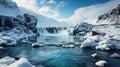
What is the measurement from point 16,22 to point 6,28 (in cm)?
936

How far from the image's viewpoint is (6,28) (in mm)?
61875

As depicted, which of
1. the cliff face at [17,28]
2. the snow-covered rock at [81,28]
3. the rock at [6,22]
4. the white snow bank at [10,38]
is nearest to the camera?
the white snow bank at [10,38]

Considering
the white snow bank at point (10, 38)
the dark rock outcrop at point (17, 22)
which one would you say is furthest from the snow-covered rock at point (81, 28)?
the white snow bank at point (10, 38)

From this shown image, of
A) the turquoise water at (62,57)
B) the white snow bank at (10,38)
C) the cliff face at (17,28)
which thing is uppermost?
the cliff face at (17,28)

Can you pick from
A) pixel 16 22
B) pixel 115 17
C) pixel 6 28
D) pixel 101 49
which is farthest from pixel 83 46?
pixel 115 17

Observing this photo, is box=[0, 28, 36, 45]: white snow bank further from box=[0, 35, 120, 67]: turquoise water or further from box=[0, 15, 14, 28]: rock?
box=[0, 35, 120, 67]: turquoise water

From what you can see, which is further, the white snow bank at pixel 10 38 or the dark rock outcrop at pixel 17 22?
the dark rock outcrop at pixel 17 22

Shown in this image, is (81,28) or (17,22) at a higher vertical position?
(17,22)

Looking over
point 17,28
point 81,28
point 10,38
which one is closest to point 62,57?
point 10,38

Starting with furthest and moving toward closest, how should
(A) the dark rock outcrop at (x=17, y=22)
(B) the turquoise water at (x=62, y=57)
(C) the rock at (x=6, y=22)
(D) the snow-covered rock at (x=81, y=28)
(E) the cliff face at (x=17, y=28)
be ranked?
(D) the snow-covered rock at (x=81, y=28) < (A) the dark rock outcrop at (x=17, y=22) < (C) the rock at (x=6, y=22) < (E) the cliff face at (x=17, y=28) < (B) the turquoise water at (x=62, y=57)

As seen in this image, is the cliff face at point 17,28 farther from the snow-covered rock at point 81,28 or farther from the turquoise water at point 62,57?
the snow-covered rock at point 81,28

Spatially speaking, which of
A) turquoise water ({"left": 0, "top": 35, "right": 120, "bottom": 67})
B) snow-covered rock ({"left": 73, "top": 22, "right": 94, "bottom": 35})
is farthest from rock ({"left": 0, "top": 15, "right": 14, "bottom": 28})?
snow-covered rock ({"left": 73, "top": 22, "right": 94, "bottom": 35})

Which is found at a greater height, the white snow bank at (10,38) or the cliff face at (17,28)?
the cliff face at (17,28)

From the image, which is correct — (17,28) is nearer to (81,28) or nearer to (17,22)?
(17,22)
